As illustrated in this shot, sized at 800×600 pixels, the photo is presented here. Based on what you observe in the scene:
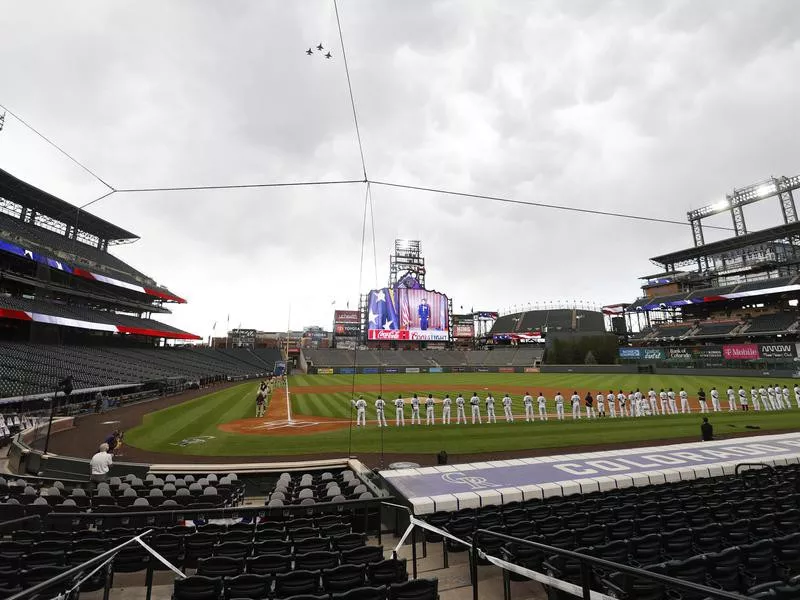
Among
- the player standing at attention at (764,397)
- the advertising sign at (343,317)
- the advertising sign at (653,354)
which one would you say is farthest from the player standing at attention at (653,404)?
the advertising sign at (343,317)

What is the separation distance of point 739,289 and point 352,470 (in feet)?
258

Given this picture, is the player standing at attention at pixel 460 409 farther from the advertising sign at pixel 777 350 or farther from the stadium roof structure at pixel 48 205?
the advertising sign at pixel 777 350

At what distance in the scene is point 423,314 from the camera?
77375 mm

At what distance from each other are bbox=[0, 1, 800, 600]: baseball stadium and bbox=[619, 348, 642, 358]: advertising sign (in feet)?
6.53

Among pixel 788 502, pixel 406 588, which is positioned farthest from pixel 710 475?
pixel 406 588

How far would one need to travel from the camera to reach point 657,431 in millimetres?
19797

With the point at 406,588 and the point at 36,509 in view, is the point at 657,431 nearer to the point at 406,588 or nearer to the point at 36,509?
the point at 406,588

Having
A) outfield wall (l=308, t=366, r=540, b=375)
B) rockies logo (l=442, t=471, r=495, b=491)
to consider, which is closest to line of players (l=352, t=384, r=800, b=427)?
rockies logo (l=442, t=471, r=495, b=491)

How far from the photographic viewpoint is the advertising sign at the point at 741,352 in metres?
50.8

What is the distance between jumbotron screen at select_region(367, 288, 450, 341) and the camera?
246ft

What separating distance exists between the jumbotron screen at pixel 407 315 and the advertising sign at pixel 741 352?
142 ft

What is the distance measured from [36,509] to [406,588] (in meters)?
8.96

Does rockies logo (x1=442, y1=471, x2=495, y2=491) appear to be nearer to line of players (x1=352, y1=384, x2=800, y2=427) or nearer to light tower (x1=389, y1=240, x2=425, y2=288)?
line of players (x1=352, y1=384, x2=800, y2=427)

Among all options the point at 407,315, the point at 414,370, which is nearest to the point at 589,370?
the point at 414,370
